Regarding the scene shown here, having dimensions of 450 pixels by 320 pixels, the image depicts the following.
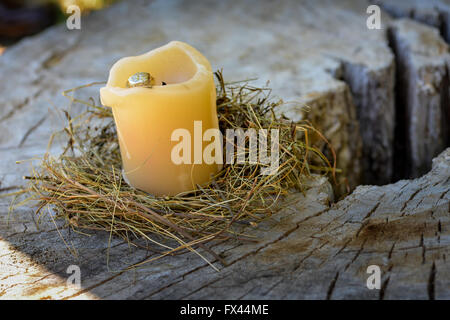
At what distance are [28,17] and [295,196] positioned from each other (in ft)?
15.4

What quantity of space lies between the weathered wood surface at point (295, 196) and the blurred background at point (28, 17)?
2666 millimetres

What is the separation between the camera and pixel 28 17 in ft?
16.6

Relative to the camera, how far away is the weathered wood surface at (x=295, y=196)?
0.84 m

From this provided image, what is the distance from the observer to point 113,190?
114 cm

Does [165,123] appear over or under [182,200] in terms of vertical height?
over

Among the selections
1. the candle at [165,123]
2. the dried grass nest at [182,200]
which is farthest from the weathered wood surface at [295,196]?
the candle at [165,123]

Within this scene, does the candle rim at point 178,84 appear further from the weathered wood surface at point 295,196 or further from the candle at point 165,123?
the weathered wood surface at point 295,196

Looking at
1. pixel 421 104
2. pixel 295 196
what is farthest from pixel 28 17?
pixel 295 196

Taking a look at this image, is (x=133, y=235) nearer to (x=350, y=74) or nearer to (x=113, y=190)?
(x=113, y=190)

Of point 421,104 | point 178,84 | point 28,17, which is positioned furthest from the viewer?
point 28,17

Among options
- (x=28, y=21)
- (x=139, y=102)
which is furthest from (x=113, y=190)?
(x=28, y=21)

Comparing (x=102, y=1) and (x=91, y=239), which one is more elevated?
(x=102, y=1)

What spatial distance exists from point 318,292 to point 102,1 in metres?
5.06

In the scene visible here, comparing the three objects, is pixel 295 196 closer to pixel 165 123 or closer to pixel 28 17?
pixel 165 123
